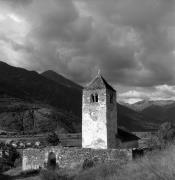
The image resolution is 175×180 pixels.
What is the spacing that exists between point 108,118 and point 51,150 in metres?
10.4

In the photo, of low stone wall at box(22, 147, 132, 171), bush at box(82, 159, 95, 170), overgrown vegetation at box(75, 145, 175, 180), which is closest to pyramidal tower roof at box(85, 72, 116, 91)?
low stone wall at box(22, 147, 132, 171)

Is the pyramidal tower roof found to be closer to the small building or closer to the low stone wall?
the small building

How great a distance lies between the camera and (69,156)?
2892 centimetres

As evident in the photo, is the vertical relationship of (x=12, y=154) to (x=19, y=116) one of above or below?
below

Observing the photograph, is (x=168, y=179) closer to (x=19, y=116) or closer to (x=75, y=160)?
(x=75, y=160)

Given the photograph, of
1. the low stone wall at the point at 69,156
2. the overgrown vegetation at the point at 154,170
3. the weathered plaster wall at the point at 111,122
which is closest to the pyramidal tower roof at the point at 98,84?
the weathered plaster wall at the point at 111,122

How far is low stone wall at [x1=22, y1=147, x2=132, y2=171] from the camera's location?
26.4 m

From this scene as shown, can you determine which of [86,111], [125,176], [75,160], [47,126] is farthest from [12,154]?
[47,126]

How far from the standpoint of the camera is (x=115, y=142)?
38344mm

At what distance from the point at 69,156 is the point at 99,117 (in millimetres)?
10370

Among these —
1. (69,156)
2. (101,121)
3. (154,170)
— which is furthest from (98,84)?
(154,170)

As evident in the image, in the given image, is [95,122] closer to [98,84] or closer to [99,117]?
→ [99,117]

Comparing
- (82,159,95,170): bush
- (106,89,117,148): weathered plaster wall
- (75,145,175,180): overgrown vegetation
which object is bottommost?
(82,159,95,170): bush

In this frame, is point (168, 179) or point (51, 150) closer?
point (168, 179)
